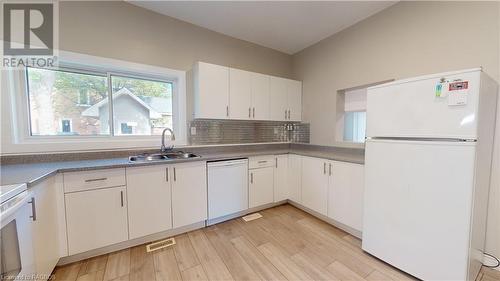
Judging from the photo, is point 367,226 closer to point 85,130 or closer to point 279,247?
point 279,247

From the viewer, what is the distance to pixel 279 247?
6.08 feet

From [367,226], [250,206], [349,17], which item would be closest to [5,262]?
[250,206]

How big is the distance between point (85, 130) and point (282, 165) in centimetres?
243

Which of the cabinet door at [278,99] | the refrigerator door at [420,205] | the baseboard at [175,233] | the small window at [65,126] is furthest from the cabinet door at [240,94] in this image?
the small window at [65,126]

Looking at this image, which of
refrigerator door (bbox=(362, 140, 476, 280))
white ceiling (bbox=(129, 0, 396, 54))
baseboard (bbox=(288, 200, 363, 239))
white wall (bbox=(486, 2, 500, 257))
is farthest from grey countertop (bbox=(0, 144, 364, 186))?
white ceiling (bbox=(129, 0, 396, 54))

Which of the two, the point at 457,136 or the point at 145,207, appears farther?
the point at 145,207

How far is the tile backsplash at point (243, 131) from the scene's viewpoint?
8.57 feet

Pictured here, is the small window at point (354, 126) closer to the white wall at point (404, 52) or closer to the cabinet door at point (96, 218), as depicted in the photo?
the white wall at point (404, 52)

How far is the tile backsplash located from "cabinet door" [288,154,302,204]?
584 millimetres

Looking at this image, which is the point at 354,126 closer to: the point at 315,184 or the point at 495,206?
the point at 315,184

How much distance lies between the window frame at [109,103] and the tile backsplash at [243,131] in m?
0.21

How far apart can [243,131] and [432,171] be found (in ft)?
7.21

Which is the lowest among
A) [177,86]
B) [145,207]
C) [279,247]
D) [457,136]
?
[279,247]

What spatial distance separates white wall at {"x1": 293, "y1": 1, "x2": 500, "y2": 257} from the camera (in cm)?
151
